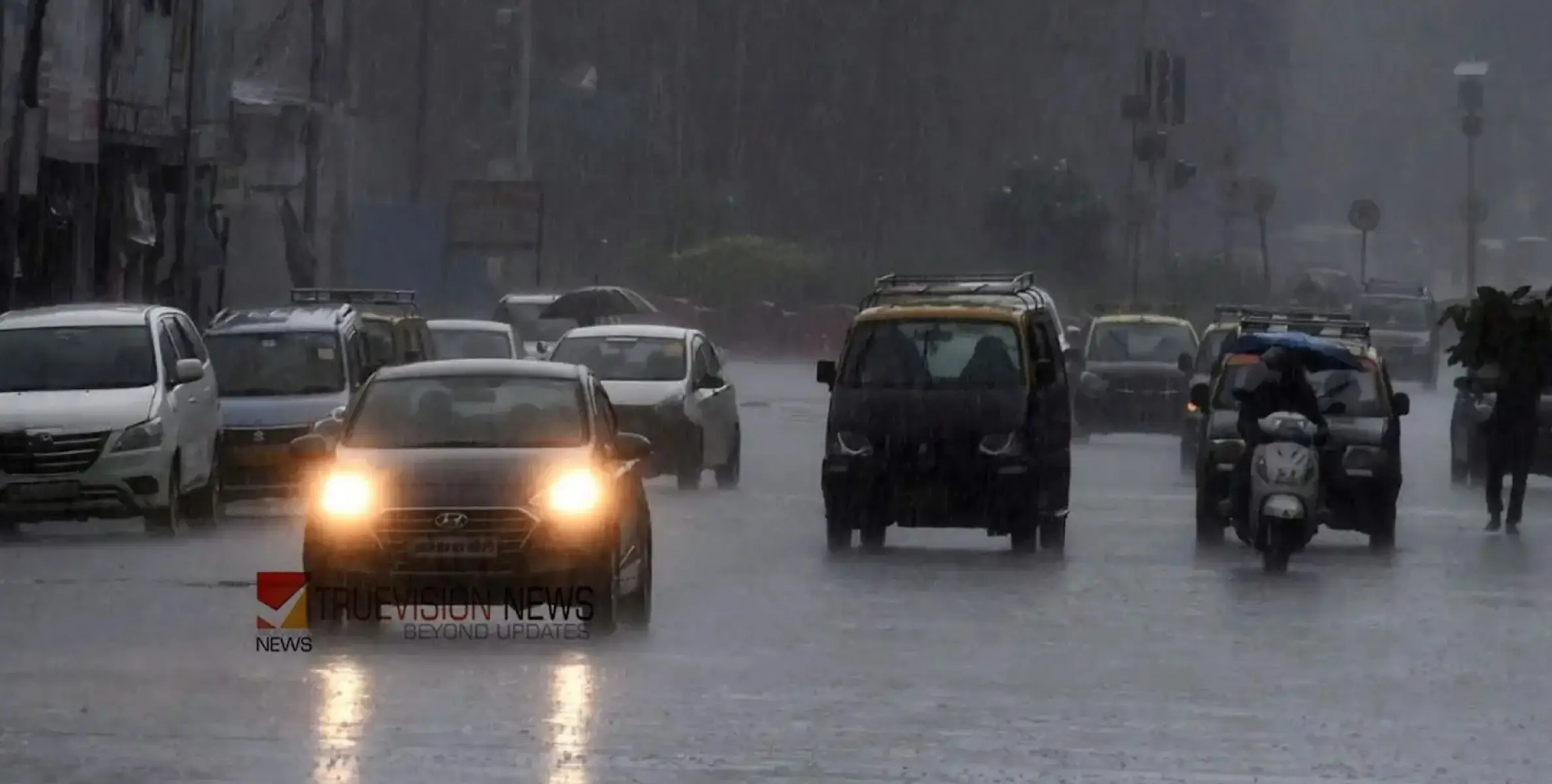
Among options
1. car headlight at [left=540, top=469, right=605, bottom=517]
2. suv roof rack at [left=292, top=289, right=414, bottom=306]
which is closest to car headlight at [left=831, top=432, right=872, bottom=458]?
car headlight at [left=540, top=469, right=605, bottom=517]

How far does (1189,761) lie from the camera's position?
1277 cm

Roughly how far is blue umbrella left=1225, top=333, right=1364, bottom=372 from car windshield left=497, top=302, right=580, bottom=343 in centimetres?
2677

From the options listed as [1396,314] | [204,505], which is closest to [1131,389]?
[204,505]

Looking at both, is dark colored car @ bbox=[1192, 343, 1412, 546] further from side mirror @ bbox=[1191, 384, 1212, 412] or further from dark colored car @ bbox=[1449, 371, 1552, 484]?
dark colored car @ bbox=[1449, 371, 1552, 484]

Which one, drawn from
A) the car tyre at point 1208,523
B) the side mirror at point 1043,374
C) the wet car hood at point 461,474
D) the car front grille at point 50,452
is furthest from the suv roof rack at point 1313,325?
the wet car hood at point 461,474

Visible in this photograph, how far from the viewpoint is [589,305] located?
170 feet

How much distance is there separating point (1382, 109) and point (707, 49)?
286 ft

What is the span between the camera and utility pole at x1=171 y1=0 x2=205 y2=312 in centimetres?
5044

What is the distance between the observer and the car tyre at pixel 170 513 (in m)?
25.5

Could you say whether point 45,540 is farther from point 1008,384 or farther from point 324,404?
point 1008,384

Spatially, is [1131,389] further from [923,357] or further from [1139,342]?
[923,357]

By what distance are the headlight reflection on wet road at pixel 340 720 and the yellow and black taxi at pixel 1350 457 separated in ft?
35.1

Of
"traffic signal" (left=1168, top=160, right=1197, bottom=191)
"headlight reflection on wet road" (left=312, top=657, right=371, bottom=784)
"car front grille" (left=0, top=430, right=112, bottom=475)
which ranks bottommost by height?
"headlight reflection on wet road" (left=312, top=657, right=371, bottom=784)

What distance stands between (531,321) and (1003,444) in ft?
97.1
